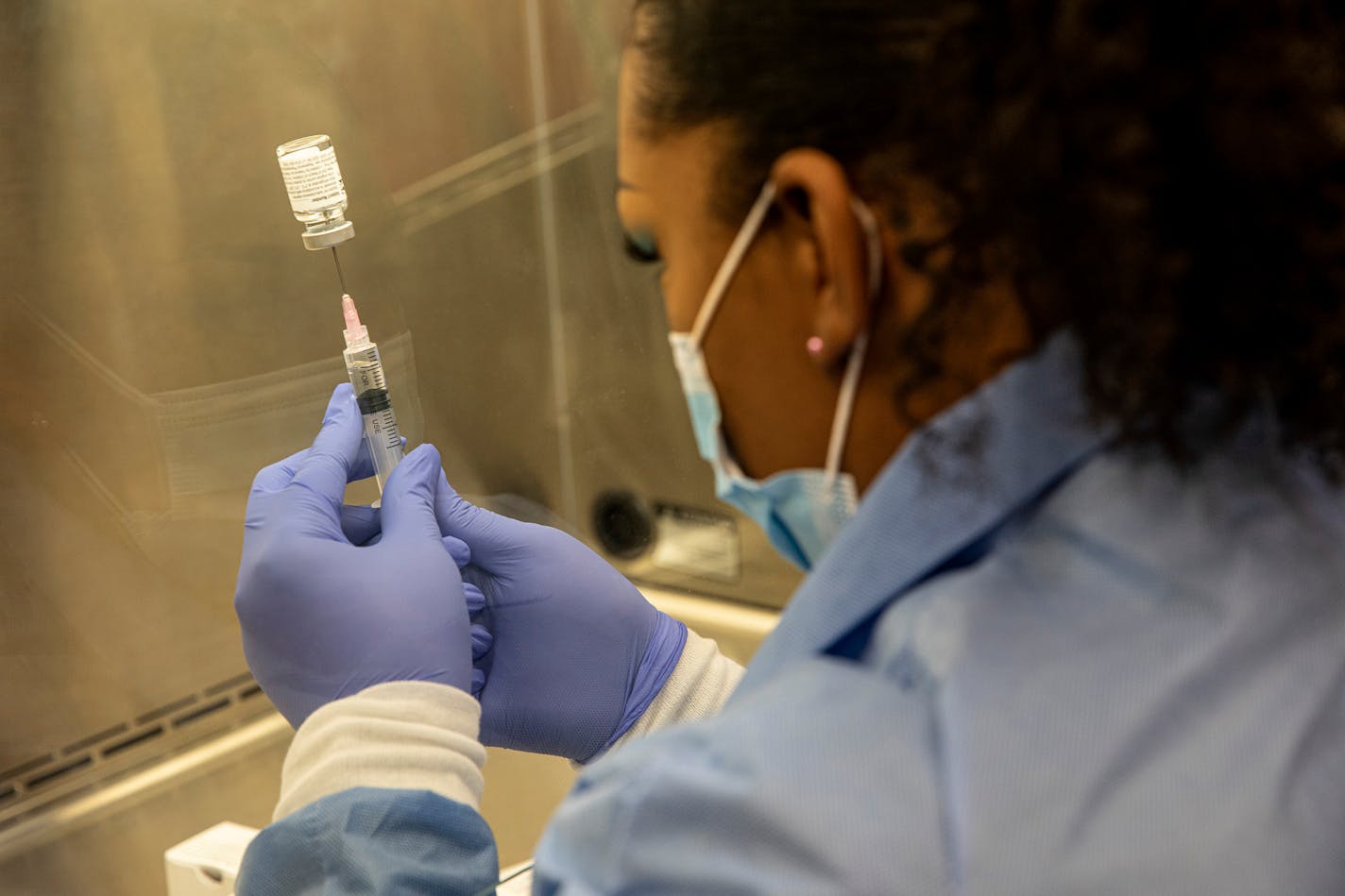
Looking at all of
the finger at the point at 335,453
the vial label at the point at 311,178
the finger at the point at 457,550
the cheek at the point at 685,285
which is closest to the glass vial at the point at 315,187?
the vial label at the point at 311,178

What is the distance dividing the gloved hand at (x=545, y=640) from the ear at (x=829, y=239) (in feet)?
1.52

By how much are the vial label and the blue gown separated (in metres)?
0.56

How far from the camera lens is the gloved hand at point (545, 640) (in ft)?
3.27

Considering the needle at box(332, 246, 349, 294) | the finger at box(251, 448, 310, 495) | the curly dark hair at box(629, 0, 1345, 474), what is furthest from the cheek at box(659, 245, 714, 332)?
the needle at box(332, 246, 349, 294)

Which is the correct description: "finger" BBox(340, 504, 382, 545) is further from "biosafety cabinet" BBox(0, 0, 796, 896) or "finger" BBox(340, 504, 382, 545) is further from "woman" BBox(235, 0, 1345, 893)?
"woman" BBox(235, 0, 1345, 893)

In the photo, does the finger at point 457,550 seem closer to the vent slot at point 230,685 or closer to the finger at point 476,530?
the finger at point 476,530

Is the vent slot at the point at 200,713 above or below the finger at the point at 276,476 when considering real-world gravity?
below

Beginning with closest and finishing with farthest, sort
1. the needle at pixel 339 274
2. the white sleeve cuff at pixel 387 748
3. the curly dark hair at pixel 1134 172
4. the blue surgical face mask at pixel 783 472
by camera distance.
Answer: the curly dark hair at pixel 1134 172, the blue surgical face mask at pixel 783 472, the white sleeve cuff at pixel 387 748, the needle at pixel 339 274

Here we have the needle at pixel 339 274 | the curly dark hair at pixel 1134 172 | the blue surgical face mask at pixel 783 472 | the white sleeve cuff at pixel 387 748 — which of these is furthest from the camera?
the needle at pixel 339 274

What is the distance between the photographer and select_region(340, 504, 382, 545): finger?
3.13 ft

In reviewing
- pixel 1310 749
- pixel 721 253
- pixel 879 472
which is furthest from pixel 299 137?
pixel 1310 749

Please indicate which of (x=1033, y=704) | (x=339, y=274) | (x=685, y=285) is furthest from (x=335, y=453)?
(x=1033, y=704)

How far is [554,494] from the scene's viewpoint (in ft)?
4.86

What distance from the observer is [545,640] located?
3.28 feet
